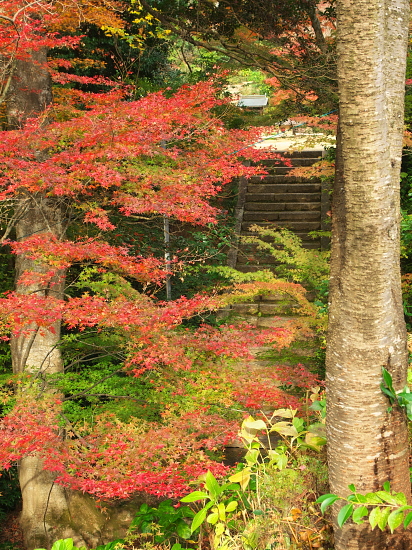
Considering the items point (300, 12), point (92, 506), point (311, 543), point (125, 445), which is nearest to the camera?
point (311, 543)

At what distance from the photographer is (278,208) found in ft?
35.0

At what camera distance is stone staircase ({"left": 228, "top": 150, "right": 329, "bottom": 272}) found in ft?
30.8

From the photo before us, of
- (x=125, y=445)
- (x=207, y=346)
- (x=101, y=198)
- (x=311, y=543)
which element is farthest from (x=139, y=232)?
(x=311, y=543)

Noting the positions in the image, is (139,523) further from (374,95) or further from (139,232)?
(139,232)

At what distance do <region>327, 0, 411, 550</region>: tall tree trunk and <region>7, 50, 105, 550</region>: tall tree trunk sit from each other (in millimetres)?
2863

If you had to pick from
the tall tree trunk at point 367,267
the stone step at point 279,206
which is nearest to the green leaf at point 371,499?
the tall tree trunk at point 367,267

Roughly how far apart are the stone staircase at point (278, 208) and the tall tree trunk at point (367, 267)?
5.95m

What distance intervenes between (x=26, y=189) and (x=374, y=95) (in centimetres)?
317

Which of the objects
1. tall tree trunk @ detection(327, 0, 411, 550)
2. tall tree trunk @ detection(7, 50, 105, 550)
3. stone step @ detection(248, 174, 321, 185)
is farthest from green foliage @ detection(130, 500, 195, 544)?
stone step @ detection(248, 174, 321, 185)

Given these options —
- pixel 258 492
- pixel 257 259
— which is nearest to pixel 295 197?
pixel 257 259

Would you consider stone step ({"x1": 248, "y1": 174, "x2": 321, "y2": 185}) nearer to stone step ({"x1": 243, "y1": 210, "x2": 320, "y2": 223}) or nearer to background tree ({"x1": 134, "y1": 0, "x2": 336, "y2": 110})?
stone step ({"x1": 243, "y1": 210, "x2": 320, "y2": 223})

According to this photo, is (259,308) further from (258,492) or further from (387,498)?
(387,498)

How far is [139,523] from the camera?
452 centimetres

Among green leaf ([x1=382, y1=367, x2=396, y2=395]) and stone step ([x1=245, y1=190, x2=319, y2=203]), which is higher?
Result: stone step ([x1=245, y1=190, x2=319, y2=203])
